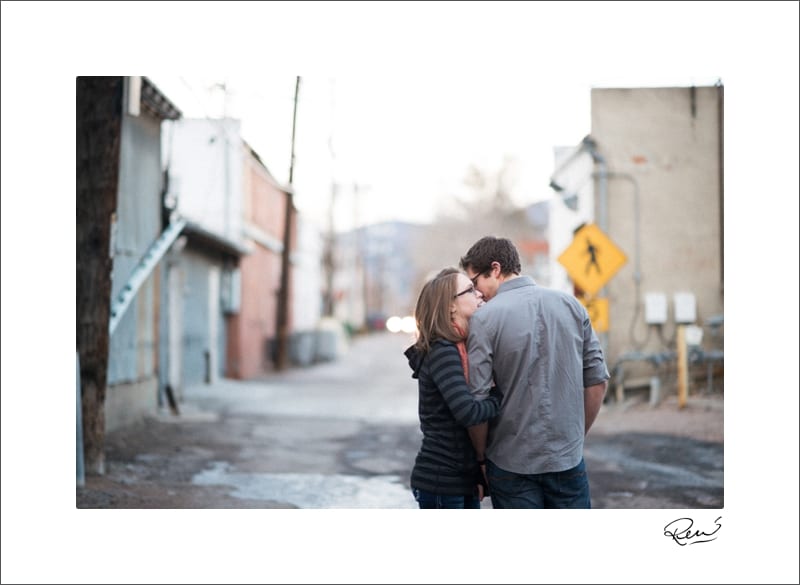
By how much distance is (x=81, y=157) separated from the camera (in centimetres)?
680

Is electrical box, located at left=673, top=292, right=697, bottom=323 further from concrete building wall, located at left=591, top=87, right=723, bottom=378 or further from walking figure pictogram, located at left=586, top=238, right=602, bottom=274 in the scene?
walking figure pictogram, located at left=586, top=238, right=602, bottom=274

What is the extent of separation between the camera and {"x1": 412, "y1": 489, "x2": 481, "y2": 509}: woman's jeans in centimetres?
357

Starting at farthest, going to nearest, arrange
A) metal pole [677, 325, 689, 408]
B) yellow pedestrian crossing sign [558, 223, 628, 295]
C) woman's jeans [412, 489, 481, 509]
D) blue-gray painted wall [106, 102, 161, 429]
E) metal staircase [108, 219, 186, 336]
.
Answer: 1. metal pole [677, 325, 689, 408]
2. blue-gray painted wall [106, 102, 161, 429]
3. yellow pedestrian crossing sign [558, 223, 628, 295]
4. metal staircase [108, 219, 186, 336]
5. woman's jeans [412, 489, 481, 509]

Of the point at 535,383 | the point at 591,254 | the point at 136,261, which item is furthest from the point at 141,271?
the point at 535,383

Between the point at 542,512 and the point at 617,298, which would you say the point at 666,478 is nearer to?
the point at 542,512

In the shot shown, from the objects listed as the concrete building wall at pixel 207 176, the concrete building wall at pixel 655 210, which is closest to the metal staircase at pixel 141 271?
the concrete building wall at pixel 207 176

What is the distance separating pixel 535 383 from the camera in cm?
351

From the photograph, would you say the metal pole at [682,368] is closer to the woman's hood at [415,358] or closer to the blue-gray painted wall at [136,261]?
the blue-gray painted wall at [136,261]

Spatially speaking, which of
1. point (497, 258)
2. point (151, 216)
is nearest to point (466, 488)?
point (497, 258)

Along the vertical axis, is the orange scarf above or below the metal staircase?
below

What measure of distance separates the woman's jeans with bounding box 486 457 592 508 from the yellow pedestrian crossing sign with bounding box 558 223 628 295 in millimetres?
6354

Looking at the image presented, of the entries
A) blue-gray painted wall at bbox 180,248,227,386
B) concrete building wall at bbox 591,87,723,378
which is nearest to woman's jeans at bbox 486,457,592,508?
concrete building wall at bbox 591,87,723,378
